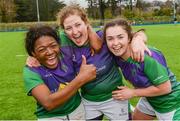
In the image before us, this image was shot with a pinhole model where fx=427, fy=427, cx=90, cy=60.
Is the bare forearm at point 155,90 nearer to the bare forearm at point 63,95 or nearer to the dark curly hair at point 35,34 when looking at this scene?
the bare forearm at point 63,95

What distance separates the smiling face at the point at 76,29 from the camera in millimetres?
3801

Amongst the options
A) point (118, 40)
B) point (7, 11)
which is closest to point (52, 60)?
point (118, 40)

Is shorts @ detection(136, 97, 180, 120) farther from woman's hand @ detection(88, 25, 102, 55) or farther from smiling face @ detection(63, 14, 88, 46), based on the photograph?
smiling face @ detection(63, 14, 88, 46)

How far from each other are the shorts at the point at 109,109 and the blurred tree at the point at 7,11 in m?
71.7

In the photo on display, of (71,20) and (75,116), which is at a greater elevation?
(71,20)

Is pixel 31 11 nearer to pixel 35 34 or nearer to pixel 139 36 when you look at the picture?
pixel 139 36

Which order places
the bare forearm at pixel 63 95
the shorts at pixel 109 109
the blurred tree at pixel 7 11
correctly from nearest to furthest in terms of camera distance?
the bare forearm at pixel 63 95 < the shorts at pixel 109 109 < the blurred tree at pixel 7 11

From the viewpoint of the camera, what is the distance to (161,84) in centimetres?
361

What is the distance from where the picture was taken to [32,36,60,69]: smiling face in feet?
11.8

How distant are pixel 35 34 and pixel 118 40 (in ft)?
2.37

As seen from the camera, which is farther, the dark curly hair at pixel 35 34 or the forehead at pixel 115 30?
the forehead at pixel 115 30

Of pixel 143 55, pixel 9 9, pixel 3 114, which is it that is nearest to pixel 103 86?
pixel 143 55

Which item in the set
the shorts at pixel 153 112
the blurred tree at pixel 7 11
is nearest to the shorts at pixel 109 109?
the shorts at pixel 153 112

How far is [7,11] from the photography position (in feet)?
242
